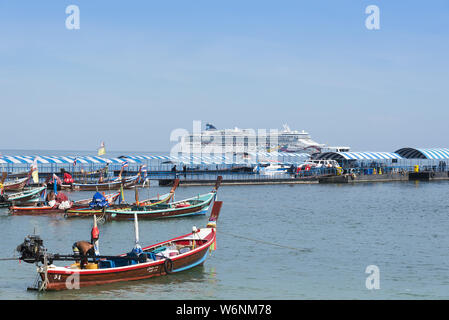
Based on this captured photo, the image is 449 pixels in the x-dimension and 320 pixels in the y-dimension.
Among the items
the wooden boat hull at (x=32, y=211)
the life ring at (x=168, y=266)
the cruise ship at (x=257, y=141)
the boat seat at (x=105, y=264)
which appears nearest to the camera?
the boat seat at (x=105, y=264)

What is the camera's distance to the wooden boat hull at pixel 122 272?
15.7 m

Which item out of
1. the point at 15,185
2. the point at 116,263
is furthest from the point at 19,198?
the point at 116,263

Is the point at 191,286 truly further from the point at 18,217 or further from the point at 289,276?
the point at 18,217

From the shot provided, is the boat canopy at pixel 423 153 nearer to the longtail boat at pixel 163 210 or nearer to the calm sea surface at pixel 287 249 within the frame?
the calm sea surface at pixel 287 249

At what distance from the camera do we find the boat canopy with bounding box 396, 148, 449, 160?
76831mm

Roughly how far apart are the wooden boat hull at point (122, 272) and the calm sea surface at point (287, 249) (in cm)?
23

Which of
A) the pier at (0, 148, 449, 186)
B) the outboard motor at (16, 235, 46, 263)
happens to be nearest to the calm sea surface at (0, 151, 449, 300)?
the outboard motor at (16, 235, 46, 263)

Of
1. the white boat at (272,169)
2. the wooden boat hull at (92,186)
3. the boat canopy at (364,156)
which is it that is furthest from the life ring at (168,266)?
the boat canopy at (364,156)
